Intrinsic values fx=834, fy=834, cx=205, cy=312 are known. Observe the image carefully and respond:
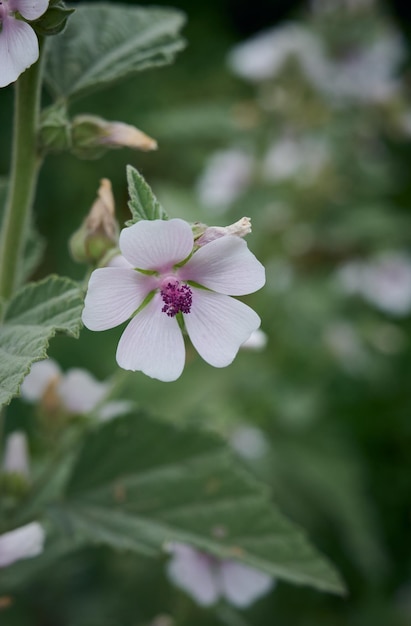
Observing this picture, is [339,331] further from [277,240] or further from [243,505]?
[243,505]

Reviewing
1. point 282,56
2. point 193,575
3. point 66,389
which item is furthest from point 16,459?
point 282,56

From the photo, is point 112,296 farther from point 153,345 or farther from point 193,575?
point 193,575

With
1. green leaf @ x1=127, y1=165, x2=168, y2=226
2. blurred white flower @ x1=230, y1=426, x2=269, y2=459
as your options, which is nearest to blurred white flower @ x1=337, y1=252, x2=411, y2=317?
blurred white flower @ x1=230, y1=426, x2=269, y2=459

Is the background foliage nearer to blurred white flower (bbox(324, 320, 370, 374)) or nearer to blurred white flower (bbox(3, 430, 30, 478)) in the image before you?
blurred white flower (bbox(324, 320, 370, 374))

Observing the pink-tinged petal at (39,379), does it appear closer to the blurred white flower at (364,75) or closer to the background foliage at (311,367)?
the background foliage at (311,367)

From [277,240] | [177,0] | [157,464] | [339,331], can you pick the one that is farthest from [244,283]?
[177,0]

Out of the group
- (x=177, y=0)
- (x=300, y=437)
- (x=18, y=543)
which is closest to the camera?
(x=18, y=543)
